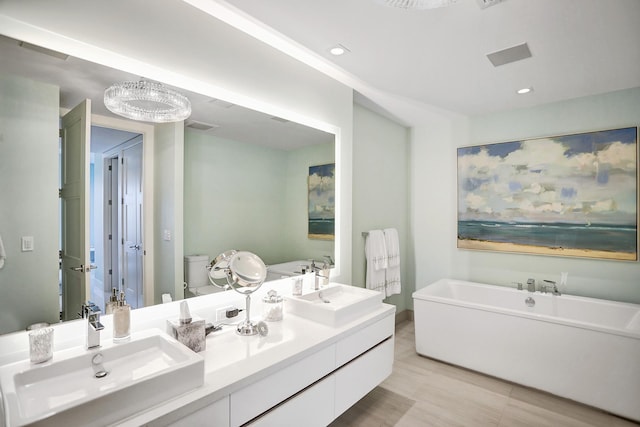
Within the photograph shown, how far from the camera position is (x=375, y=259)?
327 cm

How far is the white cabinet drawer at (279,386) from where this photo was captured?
1.27 m

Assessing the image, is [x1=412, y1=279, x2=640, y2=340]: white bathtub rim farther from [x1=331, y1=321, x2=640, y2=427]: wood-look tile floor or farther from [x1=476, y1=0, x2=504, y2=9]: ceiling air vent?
[x1=476, y1=0, x2=504, y2=9]: ceiling air vent

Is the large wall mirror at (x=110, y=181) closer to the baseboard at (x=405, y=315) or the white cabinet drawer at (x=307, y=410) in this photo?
the white cabinet drawer at (x=307, y=410)

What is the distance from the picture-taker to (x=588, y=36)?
6.50 feet

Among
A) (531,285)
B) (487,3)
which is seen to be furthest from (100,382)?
(531,285)

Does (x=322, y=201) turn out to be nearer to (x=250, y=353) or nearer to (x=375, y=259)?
(x=375, y=259)

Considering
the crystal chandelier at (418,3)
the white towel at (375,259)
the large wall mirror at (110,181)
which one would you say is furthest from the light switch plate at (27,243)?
the white towel at (375,259)

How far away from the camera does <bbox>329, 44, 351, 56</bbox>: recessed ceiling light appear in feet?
6.91

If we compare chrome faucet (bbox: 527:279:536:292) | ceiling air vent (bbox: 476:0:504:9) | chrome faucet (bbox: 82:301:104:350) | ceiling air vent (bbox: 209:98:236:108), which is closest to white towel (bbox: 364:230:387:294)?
chrome faucet (bbox: 527:279:536:292)

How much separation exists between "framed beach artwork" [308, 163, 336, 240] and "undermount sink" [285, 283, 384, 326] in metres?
0.44

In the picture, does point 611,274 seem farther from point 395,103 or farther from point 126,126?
point 126,126

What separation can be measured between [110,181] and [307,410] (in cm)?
151

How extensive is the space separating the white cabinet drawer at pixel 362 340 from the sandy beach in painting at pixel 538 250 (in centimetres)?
194

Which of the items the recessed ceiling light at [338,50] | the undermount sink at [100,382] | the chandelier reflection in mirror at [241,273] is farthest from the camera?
the recessed ceiling light at [338,50]
